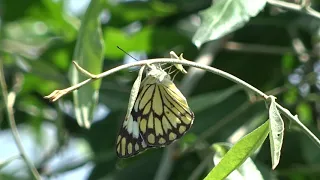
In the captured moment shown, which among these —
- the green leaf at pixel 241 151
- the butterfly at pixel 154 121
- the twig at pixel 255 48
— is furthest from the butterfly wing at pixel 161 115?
the twig at pixel 255 48

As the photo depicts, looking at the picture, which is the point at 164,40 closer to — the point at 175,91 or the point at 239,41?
the point at 239,41

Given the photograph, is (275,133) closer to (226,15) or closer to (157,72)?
(157,72)

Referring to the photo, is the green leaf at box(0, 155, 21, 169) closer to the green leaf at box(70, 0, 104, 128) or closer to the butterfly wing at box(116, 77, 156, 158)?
the green leaf at box(70, 0, 104, 128)

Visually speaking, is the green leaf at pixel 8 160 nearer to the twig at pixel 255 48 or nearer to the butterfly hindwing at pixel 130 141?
the butterfly hindwing at pixel 130 141

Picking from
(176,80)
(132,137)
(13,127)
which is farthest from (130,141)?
(176,80)

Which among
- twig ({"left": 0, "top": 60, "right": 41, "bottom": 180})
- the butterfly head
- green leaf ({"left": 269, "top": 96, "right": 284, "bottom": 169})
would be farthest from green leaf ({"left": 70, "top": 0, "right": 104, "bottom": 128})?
green leaf ({"left": 269, "top": 96, "right": 284, "bottom": 169})
